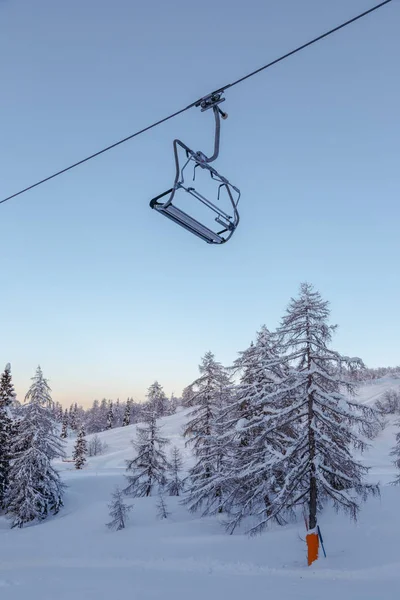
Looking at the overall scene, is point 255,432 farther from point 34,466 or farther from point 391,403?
point 391,403

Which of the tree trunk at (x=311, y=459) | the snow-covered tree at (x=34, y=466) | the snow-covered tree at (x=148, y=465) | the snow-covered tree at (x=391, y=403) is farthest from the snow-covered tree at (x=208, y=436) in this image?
the snow-covered tree at (x=391, y=403)

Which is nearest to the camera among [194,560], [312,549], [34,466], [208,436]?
[312,549]

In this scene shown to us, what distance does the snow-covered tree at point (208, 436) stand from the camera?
23984mm

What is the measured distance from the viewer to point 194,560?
15305 mm

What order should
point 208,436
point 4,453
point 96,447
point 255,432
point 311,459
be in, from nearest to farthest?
1. point 311,459
2. point 255,432
3. point 208,436
4. point 4,453
5. point 96,447

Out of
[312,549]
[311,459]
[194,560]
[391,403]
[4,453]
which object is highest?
[391,403]

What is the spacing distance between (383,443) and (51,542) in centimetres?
8024

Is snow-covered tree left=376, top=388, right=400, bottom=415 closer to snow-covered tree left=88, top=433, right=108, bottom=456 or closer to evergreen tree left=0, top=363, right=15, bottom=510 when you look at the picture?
snow-covered tree left=88, top=433, right=108, bottom=456

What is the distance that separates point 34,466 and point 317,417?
25545 millimetres

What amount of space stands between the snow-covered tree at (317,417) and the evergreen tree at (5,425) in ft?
87.3

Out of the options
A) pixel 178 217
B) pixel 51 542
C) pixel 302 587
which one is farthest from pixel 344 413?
pixel 51 542

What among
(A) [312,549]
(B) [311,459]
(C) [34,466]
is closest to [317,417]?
(B) [311,459]

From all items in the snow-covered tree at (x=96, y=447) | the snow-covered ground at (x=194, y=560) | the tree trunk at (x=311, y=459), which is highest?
the tree trunk at (x=311, y=459)

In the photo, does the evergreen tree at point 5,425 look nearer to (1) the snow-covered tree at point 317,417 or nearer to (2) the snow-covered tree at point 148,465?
(2) the snow-covered tree at point 148,465
